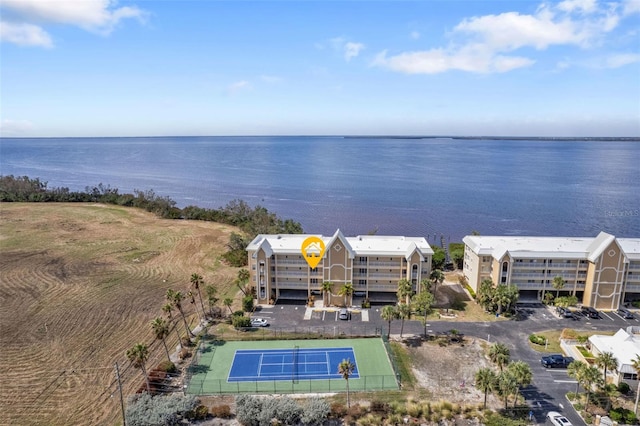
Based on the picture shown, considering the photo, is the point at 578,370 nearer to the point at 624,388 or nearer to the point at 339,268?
the point at 624,388

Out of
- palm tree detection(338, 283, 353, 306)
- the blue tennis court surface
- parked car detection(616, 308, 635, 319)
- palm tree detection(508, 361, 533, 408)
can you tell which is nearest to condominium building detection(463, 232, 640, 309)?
parked car detection(616, 308, 635, 319)

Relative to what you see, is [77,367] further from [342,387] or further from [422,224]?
[422,224]

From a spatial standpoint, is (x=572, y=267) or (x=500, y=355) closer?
(x=500, y=355)

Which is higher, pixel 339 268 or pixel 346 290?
pixel 339 268

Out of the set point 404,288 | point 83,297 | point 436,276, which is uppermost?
point 436,276

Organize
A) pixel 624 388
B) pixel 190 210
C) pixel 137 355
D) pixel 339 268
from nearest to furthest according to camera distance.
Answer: pixel 137 355
pixel 624 388
pixel 339 268
pixel 190 210

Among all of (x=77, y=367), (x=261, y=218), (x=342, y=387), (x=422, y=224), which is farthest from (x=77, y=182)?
(x=342, y=387)

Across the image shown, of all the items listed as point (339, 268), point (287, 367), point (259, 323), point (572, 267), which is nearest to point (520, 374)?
point (287, 367)

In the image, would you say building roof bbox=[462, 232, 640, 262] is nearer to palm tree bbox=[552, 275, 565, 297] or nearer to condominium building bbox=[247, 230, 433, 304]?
palm tree bbox=[552, 275, 565, 297]
